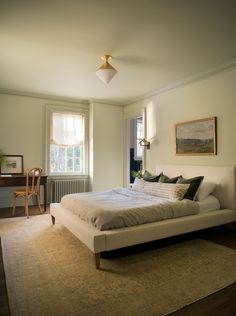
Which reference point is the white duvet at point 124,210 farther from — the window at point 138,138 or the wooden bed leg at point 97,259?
the window at point 138,138

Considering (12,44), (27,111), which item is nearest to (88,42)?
(12,44)

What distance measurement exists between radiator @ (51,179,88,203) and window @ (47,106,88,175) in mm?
262

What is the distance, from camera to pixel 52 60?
3570 mm

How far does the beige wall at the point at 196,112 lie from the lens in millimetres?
3697

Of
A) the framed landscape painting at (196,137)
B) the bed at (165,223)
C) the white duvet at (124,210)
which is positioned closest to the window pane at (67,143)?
the bed at (165,223)

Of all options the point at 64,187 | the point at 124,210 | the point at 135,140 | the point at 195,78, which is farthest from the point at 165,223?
the point at 135,140

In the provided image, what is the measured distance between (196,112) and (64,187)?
346 cm

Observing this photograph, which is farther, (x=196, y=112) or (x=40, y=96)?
(x=40, y=96)

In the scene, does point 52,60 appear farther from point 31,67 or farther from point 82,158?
point 82,158

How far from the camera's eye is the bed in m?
2.43

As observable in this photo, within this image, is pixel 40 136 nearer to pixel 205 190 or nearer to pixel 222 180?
pixel 205 190

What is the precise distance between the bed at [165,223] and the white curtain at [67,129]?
235 cm

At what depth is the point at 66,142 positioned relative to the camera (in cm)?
582

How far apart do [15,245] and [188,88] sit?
154 inches
